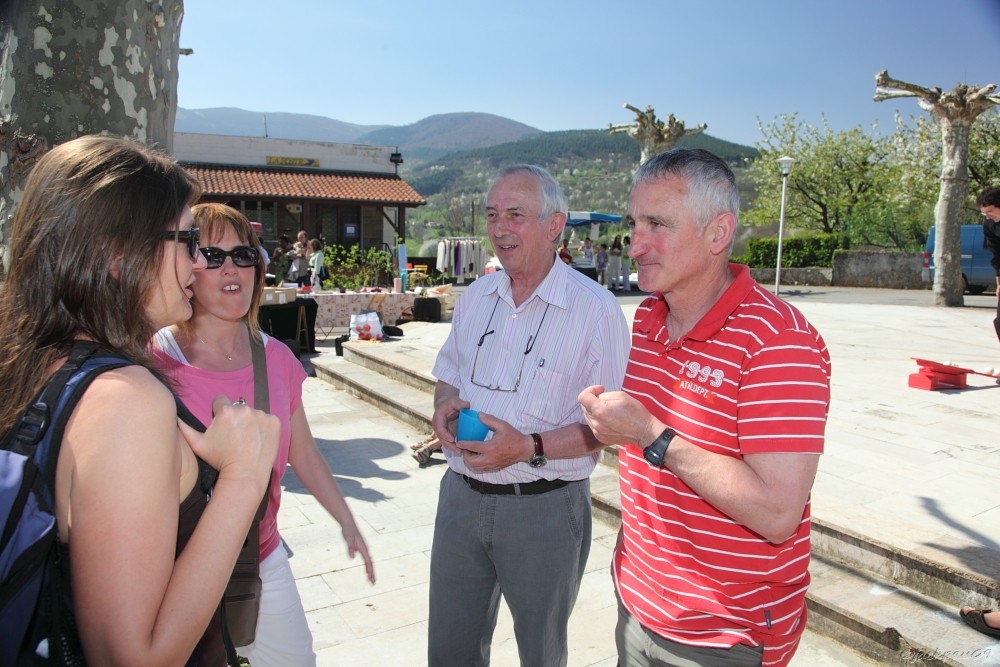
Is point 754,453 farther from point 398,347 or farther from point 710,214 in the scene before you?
point 398,347

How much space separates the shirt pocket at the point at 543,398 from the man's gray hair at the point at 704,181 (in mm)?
751

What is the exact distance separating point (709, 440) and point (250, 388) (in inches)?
56.1

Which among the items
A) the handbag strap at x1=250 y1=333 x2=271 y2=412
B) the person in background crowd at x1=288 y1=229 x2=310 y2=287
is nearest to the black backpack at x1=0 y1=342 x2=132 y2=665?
the handbag strap at x1=250 y1=333 x2=271 y2=412

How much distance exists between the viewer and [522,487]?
87.2 inches

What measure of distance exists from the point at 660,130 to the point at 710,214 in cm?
1937

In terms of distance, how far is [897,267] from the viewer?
21406mm

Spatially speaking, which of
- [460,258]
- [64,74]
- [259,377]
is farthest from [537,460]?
[460,258]

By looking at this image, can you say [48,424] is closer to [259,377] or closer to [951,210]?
[259,377]

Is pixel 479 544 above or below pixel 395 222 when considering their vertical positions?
below

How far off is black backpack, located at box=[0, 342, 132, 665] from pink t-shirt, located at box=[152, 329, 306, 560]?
0.99 m

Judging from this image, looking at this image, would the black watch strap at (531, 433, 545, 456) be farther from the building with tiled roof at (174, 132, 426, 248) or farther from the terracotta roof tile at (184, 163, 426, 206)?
the terracotta roof tile at (184, 163, 426, 206)

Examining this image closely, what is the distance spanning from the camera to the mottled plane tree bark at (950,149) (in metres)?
13.8

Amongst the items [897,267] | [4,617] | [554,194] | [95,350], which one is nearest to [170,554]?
[4,617]

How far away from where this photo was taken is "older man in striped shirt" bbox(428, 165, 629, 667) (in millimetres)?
2154
